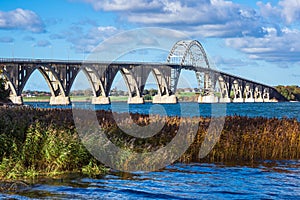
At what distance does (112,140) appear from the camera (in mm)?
18875

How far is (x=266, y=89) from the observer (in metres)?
184

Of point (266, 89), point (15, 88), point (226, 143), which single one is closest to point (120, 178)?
point (226, 143)

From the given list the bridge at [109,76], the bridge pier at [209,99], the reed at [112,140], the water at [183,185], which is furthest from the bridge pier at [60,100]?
the water at [183,185]

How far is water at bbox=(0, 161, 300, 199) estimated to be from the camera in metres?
14.8

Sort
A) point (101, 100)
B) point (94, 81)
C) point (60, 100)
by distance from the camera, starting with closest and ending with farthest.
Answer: point (60, 100), point (94, 81), point (101, 100)

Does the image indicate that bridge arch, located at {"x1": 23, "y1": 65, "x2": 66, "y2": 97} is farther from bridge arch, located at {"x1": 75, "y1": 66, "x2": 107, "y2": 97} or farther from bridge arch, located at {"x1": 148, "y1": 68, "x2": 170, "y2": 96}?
bridge arch, located at {"x1": 148, "y1": 68, "x2": 170, "y2": 96}

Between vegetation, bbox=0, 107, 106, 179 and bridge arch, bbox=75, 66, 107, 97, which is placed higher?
bridge arch, bbox=75, 66, 107, 97

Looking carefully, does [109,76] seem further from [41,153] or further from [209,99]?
[41,153]

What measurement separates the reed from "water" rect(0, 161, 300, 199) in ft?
3.01

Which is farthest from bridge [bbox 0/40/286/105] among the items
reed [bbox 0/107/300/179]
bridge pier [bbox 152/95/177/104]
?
reed [bbox 0/107/300/179]

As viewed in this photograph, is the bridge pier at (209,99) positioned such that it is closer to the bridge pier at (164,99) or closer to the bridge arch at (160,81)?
the bridge pier at (164,99)

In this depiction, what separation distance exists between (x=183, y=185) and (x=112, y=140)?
11.7 feet

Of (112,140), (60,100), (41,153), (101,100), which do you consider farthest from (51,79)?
(41,153)

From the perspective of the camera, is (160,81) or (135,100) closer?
(160,81)
